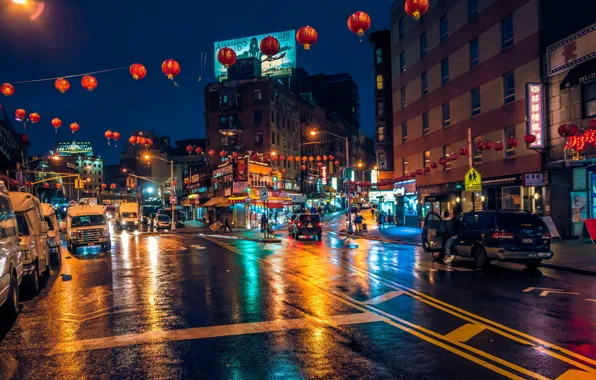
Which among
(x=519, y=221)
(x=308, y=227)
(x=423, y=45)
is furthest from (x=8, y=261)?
(x=423, y=45)

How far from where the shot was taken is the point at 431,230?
62.5 ft

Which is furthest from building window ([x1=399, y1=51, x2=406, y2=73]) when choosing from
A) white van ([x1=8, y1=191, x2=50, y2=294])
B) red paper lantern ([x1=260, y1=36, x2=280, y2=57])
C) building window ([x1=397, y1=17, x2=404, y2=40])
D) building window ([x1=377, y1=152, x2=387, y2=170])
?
white van ([x1=8, y1=191, x2=50, y2=294])

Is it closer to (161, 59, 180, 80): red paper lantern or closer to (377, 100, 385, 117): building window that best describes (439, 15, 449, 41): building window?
(377, 100, 385, 117): building window

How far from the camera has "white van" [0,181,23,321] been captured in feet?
27.0

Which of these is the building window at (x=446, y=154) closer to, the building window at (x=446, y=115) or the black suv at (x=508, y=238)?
the building window at (x=446, y=115)

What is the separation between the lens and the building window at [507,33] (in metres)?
27.0

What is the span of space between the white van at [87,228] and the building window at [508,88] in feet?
75.5

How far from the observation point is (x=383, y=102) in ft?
181

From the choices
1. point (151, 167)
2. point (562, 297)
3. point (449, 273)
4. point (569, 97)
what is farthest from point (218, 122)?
point (562, 297)

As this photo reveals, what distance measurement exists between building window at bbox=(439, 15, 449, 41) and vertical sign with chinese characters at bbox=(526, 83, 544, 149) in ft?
39.1

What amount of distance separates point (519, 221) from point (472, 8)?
20.8m

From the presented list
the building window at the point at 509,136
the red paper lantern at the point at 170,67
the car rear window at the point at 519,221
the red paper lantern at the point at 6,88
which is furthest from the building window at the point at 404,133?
the red paper lantern at the point at 6,88

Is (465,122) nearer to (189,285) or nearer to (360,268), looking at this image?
(360,268)

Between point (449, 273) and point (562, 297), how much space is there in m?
4.21
